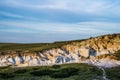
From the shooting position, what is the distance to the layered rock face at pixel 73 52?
11825 cm

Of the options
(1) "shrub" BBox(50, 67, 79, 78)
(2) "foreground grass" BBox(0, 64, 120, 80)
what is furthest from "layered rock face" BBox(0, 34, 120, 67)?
(2) "foreground grass" BBox(0, 64, 120, 80)

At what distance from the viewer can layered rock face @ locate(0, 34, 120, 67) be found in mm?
118250

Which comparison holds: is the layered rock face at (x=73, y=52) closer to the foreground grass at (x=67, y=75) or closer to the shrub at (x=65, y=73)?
the shrub at (x=65, y=73)

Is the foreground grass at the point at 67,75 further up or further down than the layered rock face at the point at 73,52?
further down

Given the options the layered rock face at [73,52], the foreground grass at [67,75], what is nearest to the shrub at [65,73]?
the foreground grass at [67,75]

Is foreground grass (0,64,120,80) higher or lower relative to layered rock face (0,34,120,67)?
lower

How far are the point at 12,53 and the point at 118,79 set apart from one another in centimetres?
8387

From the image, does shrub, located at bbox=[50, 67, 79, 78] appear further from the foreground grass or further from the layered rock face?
the layered rock face

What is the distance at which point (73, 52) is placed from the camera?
409ft

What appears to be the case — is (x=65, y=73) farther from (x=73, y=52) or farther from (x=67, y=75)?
(x=73, y=52)

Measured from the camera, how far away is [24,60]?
131 meters

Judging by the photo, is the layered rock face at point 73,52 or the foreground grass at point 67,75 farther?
the layered rock face at point 73,52

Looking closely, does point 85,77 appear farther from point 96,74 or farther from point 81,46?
point 81,46

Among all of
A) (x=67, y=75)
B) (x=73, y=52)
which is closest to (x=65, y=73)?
(x=67, y=75)
